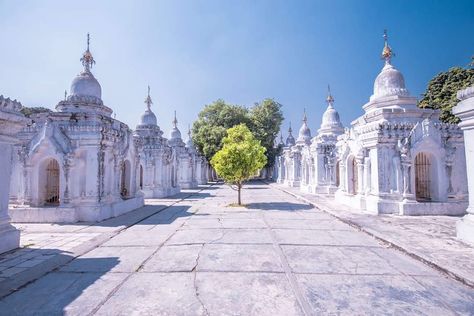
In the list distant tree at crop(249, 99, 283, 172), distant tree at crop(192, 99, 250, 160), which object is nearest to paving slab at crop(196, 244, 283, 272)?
distant tree at crop(192, 99, 250, 160)

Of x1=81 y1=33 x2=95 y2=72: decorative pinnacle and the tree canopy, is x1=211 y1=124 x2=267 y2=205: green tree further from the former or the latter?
the tree canopy

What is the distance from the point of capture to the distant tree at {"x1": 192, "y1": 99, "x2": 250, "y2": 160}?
37719mm

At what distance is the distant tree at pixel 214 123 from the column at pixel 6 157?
29.8 metres

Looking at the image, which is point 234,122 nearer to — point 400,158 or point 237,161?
point 237,161

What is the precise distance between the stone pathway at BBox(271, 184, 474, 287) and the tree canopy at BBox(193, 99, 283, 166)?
2790 cm

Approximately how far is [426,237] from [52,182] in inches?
563

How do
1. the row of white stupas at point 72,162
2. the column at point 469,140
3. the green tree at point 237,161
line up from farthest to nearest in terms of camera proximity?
the green tree at point 237,161, the row of white stupas at point 72,162, the column at point 469,140

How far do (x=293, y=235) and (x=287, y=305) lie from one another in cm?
428

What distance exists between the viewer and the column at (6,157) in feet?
20.6

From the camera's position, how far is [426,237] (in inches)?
295

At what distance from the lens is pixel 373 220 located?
10.1 m

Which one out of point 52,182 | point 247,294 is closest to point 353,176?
point 247,294

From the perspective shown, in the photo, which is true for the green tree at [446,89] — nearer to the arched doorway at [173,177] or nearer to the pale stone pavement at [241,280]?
the pale stone pavement at [241,280]

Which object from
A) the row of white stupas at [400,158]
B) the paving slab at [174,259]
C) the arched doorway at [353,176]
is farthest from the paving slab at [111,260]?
the arched doorway at [353,176]
